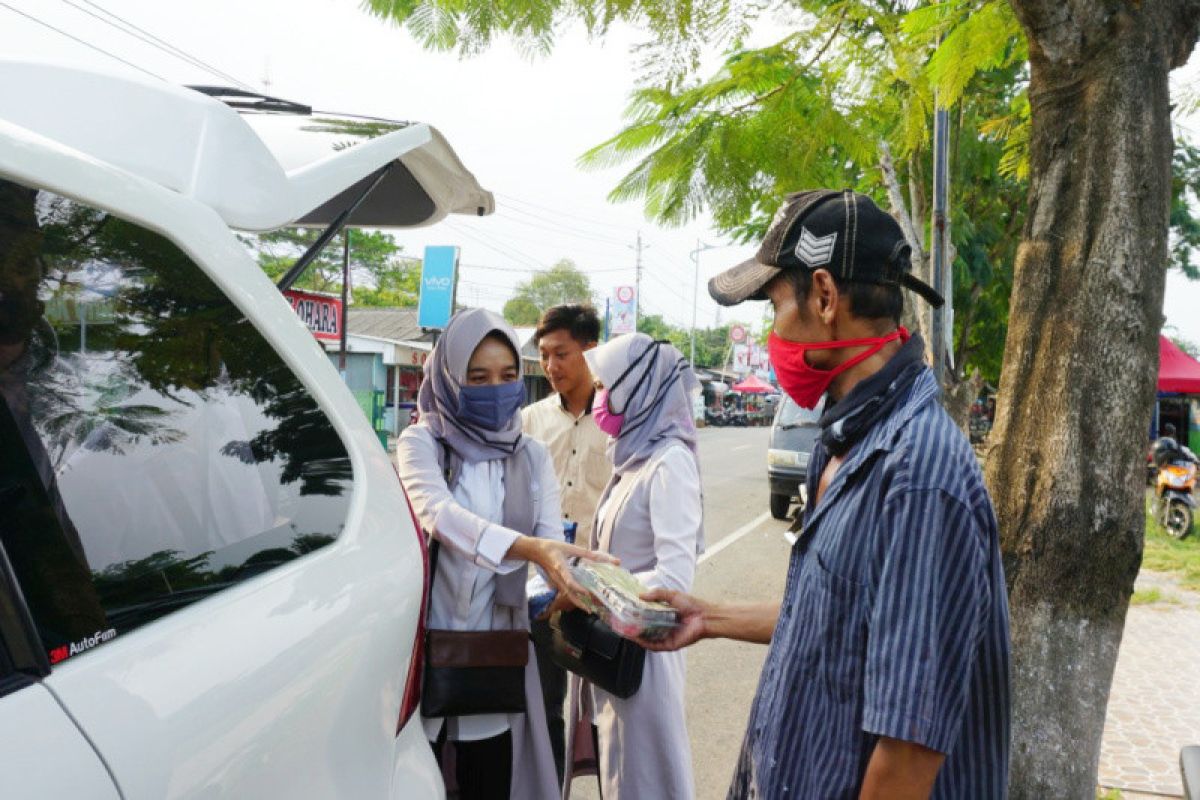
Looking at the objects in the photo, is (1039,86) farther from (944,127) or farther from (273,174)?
(273,174)

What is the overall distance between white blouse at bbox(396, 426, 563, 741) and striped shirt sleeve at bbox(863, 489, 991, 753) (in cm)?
131

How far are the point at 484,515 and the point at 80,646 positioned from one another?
1625 mm

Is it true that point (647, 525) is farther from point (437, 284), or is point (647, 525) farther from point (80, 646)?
point (437, 284)

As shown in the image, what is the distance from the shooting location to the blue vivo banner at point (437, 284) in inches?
705

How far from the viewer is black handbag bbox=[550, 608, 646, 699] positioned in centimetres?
245

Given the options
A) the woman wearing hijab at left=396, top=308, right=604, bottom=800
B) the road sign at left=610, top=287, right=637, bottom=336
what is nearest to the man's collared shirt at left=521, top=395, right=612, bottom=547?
the woman wearing hijab at left=396, top=308, right=604, bottom=800

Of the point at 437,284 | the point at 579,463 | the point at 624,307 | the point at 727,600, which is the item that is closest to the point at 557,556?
the point at 579,463

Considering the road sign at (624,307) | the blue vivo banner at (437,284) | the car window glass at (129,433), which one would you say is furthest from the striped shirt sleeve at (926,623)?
the road sign at (624,307)

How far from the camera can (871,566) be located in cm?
136

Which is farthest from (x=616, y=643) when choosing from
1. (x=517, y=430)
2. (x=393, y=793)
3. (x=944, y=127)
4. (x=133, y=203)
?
(x=944, y=127)

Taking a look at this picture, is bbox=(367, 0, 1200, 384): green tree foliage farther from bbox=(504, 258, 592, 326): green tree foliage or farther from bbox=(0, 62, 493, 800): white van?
bbox=(504, 258, 592, 326): green tree foliage

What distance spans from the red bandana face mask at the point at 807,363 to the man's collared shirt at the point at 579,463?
2231 millimetres

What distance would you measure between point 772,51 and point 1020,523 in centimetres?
196

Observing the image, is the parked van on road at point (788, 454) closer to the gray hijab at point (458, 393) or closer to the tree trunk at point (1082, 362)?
the tree trunk at point (1082, 362)
